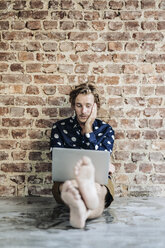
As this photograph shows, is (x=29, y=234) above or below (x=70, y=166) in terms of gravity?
below

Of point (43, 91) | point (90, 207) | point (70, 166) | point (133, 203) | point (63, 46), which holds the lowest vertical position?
point (133, 203)

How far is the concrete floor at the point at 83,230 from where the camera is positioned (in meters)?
1.62

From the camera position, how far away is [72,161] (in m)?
1.85

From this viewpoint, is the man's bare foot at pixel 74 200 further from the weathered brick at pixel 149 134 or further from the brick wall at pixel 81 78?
the weathered brick at pixel 149 134

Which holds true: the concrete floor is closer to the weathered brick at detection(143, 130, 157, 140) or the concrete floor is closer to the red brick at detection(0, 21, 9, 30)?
the weathered brick at detection(143, 130, 157, 140)

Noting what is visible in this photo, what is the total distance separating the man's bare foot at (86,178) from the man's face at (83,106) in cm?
65

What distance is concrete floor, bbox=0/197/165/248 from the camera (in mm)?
1624

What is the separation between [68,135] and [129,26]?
117 cm

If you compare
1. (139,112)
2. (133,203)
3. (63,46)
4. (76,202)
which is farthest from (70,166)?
(63,46)

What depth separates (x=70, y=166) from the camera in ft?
6.13

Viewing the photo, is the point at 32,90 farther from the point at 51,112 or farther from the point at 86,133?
the point at 86,133

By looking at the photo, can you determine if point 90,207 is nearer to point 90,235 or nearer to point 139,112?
point 90,235

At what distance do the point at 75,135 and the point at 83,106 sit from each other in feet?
0.85

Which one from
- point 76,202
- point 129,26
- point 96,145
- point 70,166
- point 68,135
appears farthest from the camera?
point 129,26
